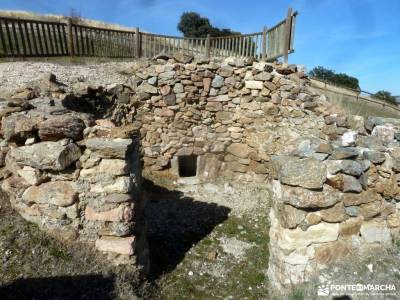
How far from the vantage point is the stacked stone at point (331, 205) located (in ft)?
9.19

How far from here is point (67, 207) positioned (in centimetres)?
293

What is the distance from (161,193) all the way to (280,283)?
12.4 feet

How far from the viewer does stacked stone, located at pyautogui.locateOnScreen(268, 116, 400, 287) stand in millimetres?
2801

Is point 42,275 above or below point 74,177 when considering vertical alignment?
below

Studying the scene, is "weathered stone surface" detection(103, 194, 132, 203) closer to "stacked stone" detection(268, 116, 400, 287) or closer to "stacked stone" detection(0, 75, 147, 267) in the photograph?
"stacked stone" detection(0, 75, 147, 267)

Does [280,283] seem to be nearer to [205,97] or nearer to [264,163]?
[264,163]

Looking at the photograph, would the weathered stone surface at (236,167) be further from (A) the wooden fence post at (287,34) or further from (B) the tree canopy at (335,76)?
(B) the tree canopy at (335,76)

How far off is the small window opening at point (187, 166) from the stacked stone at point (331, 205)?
4845 millimetres

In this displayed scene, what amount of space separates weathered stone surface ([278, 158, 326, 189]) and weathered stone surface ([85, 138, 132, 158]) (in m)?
1.48

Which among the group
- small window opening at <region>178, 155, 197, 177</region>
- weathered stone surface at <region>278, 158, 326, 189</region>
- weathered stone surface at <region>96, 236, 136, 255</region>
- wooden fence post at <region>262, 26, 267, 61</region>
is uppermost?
wooden fence post at <region>262, 26, 267, 61</region>

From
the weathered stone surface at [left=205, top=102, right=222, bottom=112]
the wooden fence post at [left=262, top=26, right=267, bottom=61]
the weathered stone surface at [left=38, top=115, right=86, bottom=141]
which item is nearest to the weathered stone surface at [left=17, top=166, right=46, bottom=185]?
the weathered stone surface at [left=38, top=115, right=86, bottom=141]

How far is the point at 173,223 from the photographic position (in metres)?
5.09

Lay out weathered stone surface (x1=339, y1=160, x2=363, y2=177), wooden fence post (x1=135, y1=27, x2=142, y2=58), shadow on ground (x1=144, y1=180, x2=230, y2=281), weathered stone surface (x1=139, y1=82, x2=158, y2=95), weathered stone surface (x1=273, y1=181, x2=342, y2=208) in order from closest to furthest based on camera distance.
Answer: weathered stone surface (x1=273, y1=181, x2=342, y2=208) → weathered stone surface (x1=339, y1=160, x2=363, y2=177) → shadow on ground (x1=144, y1=180, x2=230, y2=281) → weathered stone surface (x1=139, y1=82, x2=158, y2=95) → wooden fence post (x1=135, y1=27, x2=142, y2=58)

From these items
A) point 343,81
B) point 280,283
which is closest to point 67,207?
point 280,283
